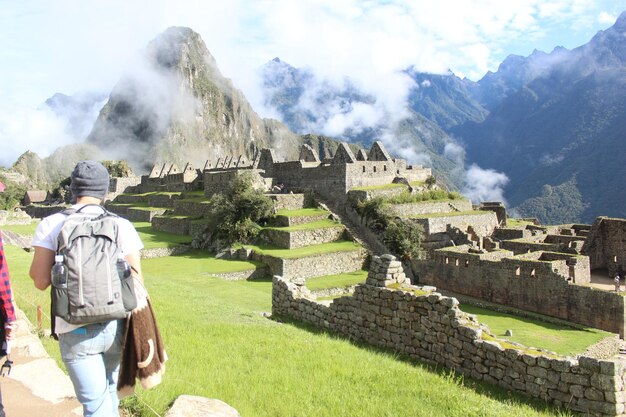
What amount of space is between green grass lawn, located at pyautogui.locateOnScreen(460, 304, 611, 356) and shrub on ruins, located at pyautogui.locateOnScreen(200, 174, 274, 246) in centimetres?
1323

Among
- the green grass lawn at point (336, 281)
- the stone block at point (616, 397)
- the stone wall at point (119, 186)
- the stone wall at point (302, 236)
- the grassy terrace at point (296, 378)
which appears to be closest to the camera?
the grassy terrace at point (296, 378)

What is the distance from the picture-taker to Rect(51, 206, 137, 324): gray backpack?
3119 mm

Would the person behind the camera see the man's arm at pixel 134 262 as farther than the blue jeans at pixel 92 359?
Yes

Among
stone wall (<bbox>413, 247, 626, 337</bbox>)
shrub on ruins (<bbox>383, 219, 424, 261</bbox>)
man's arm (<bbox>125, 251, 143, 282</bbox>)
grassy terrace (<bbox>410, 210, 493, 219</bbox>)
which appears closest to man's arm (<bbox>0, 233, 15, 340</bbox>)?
man's arm (<bbox>125, 251, 143, 282</bbox>)

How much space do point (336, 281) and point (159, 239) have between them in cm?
1394

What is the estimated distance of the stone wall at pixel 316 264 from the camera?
23.1m

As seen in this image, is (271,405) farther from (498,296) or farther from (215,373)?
(498,296)

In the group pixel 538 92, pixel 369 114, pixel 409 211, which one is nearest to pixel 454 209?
pixel 409 211

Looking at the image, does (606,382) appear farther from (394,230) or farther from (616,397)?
(394,230)

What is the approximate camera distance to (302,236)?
2616 cm

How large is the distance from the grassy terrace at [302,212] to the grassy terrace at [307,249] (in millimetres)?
2486

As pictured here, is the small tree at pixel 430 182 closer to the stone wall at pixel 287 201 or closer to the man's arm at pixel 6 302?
the stone wall at pixel 287 201

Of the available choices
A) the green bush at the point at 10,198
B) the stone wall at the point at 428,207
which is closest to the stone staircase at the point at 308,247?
the stone wall at the point at 428,207

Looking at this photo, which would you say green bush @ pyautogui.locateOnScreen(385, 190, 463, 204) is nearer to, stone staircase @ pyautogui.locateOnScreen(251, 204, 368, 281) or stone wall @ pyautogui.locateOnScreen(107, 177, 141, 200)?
stone staircase @ pyautogui.locateOnScreen(251, 204, 368, 281)
